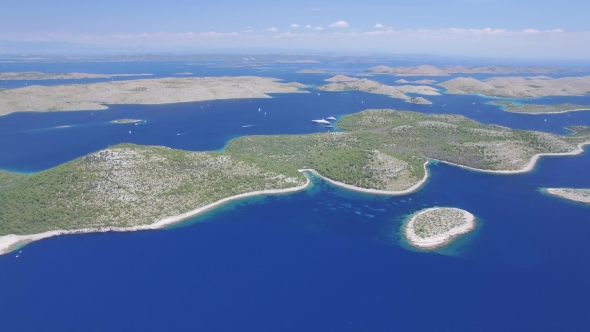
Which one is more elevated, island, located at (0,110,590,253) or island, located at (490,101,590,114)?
island, located at (490,101,590,114)

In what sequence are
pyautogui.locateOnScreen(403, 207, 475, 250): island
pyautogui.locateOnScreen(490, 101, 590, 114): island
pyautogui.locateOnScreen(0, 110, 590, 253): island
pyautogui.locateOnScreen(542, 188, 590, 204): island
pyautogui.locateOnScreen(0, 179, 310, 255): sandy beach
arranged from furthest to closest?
pyautogui.locateOnScreen(490, 101, 590, 114): island, pyautogui.locateOnScreen(542, 188, 590, 204): island, pyautogui.locateOnScreen(0, 110, 590, 253): island, pyautogui.locateOnScreen(403, 207, 475, 250): island, pyautogui.locateOnScreen(0, 179, 310, 255): sandy beach

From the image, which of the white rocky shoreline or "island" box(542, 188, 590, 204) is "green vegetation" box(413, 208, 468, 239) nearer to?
the white rocky shoreline

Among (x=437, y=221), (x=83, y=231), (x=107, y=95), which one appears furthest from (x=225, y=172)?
(x=107, y=95)

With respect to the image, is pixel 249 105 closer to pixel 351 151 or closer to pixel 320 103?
pixel 320 103

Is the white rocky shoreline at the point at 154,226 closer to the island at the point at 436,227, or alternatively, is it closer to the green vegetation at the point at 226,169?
the green vegetation at the point at 226,169

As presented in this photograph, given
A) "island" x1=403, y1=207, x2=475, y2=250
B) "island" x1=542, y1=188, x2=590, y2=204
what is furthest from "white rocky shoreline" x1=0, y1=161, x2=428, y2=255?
"island" x1=542, y1=188, x2=590, y2=204

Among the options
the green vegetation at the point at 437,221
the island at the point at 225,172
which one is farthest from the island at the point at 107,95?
the green vegetation at the point at 437,221
